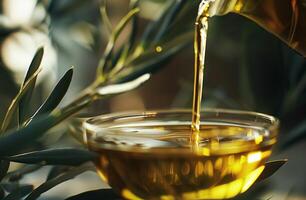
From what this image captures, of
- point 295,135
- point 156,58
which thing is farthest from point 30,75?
point 295,135

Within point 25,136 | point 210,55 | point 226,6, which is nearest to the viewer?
point 25,136

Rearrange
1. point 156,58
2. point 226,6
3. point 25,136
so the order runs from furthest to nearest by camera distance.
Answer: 1. point 156,58
2. point 226,6
3. point 25,136

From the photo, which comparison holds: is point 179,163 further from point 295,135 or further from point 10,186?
point 295,135

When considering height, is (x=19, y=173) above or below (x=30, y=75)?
below

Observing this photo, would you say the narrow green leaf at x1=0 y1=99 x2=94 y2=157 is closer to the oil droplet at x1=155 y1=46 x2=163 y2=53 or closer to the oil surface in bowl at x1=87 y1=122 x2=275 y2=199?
the oil surface in bowl at x1=87 y1=122 x2=275 y2=199

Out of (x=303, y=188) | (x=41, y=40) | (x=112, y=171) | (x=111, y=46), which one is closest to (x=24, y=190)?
(x=112, y=171)

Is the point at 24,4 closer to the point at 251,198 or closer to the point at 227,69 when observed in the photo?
the point at 227,69
